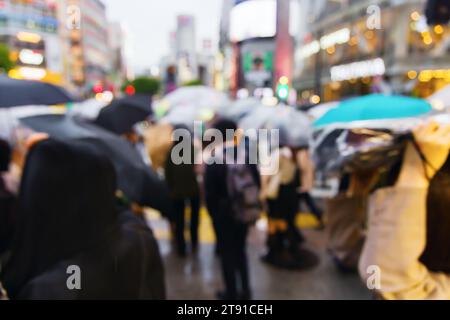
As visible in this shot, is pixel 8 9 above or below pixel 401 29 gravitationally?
below

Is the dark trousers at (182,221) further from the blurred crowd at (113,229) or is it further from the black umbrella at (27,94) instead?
the black umbrella at (27,94)

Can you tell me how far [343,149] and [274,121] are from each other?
240cm

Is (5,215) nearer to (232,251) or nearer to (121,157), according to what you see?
(121,157)

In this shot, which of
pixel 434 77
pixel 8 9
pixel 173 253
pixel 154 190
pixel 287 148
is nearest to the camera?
pixel 154 190

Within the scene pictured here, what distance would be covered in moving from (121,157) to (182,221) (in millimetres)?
3020

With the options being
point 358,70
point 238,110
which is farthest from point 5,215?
point 358,70

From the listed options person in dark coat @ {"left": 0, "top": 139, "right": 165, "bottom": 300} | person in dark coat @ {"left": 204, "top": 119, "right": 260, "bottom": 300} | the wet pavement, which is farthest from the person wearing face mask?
the wet pavement

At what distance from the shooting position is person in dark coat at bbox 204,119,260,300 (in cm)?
378

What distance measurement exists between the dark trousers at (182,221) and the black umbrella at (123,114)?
4.40ft

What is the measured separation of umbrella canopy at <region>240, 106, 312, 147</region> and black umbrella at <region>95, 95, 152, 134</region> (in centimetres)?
136

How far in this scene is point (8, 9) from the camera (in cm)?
269

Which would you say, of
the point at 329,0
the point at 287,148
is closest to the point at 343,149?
the point at 287,148
